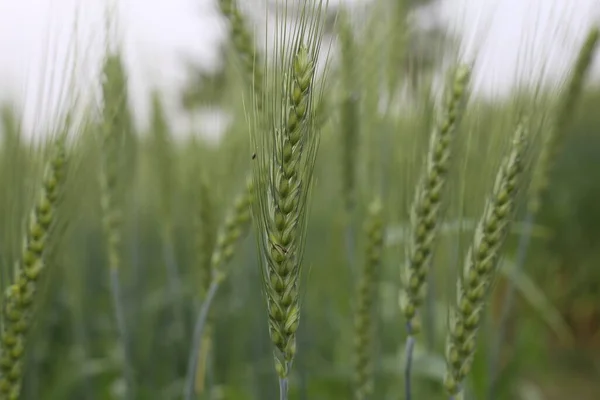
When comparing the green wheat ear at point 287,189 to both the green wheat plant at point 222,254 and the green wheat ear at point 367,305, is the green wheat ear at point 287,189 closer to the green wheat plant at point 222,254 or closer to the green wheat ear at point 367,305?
the green wheat plant at point 222,254

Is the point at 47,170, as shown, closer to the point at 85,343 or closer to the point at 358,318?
the point at 358,318

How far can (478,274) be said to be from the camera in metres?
0.68

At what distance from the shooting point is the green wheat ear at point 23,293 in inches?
28.1

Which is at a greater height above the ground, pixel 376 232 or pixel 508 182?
pixel 508 182

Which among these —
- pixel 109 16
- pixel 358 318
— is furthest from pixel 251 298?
pixel 109 16

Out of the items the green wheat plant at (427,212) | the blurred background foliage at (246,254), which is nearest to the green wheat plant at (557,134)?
the blurred background foliage at (246,254)

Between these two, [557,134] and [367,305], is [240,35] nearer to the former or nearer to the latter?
[367,305]

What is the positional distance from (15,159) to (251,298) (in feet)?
2.58

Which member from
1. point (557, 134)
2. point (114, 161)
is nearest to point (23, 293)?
point (114, 161)

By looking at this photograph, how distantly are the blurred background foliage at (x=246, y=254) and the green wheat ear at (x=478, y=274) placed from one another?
4 cm

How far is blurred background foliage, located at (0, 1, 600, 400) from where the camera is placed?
89 centimetres

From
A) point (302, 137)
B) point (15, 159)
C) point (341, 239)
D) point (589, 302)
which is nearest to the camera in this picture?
point (302, 137)

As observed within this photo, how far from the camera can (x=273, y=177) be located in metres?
0.58

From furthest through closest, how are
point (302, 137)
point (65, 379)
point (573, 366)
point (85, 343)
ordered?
1. point (573, 366)
2. point (65, 379)
3. point (85, 343)
4. point (302, 137)
